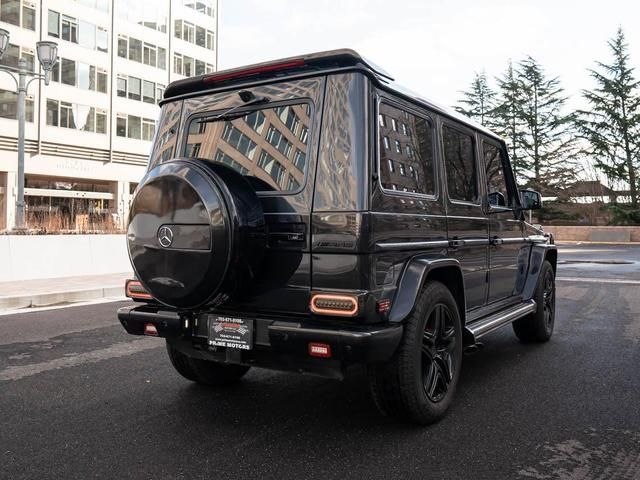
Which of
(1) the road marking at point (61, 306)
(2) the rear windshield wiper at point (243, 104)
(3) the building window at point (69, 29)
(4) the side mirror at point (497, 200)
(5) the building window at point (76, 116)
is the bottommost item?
(1) the road marking at point (61, 306)

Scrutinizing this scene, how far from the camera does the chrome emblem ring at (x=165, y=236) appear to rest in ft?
11.1

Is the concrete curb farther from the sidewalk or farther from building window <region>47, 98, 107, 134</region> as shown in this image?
building window <region>47, 98, 107, 134</region>

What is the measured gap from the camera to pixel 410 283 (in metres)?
3.41

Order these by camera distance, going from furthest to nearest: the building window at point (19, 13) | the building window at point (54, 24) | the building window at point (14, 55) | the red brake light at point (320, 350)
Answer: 1. the building window at point (54, 24)
2. the building window at point (19, 13)
3. the building window at point (14, 55)
4. the red brake light at point (320, 350)

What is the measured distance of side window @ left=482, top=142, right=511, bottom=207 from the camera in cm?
505

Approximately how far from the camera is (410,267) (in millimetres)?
3486

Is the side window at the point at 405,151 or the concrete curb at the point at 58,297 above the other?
the side window at the point at 405,151

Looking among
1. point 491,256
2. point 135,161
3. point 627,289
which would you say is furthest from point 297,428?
point 135,161

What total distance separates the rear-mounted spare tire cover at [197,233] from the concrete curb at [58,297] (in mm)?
6558

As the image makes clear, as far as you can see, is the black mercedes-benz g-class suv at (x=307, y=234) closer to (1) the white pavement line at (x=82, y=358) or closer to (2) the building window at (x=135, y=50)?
(1) the white pavement line at (x=82, y=358)

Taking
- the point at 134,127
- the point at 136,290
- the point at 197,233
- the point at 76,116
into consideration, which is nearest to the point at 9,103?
the point at 76,116

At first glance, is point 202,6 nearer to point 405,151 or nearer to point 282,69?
point 282,69

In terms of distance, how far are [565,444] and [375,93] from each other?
2316 millimetres

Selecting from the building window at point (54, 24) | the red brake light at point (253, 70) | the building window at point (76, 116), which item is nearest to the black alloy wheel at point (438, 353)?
the red brake light at point (253, 70)
